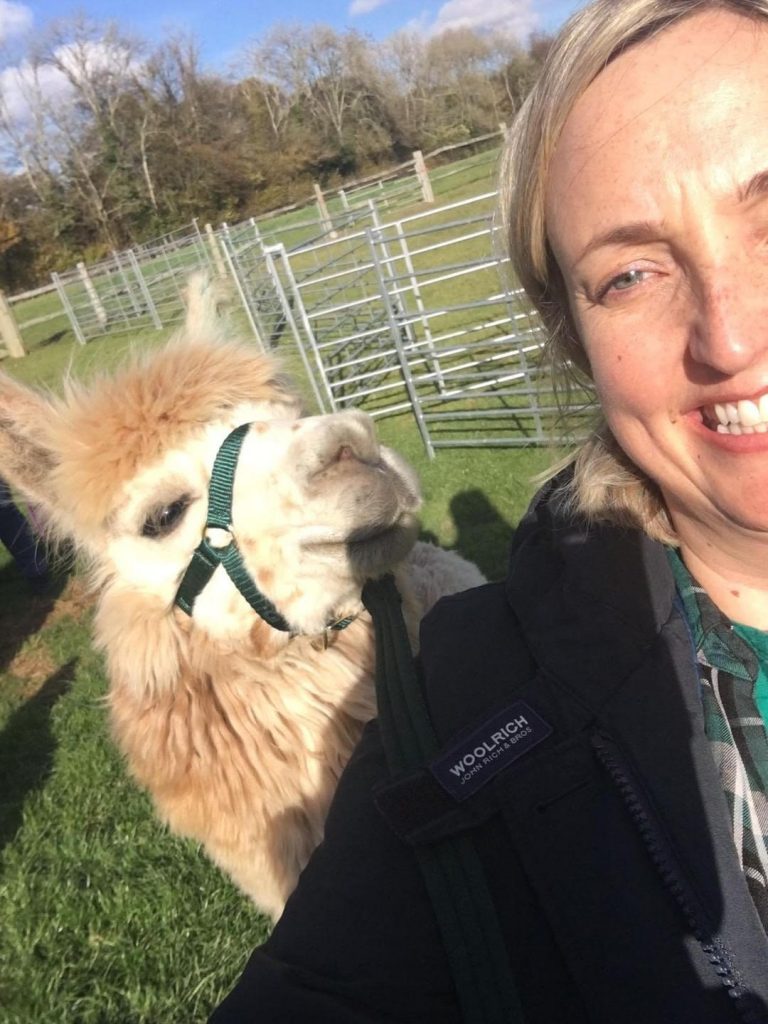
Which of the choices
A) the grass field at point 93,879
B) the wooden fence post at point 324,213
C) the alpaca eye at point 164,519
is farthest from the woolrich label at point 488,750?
the wooden fence post at point 324,213

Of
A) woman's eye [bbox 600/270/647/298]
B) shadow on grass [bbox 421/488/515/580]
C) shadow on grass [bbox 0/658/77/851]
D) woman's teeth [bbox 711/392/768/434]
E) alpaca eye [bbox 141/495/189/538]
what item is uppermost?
woman's eye [bbox 600/270/647/298]

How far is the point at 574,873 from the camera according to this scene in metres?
0.85

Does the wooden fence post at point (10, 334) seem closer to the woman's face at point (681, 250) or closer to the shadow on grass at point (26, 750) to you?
the shadow on grass at point (26, 750)

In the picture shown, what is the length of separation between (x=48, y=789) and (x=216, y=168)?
40.7m

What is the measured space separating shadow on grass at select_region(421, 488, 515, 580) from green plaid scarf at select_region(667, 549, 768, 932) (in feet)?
10.7

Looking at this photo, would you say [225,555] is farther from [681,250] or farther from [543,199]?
[681,250]

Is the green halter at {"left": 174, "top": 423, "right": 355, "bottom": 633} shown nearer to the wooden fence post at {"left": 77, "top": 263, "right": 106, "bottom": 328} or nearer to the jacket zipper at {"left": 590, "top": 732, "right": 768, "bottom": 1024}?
the jacket zipper at {"left": 590, "top": 732, "right": 768, "bottom": 1024}

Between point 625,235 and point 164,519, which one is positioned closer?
point 625,235

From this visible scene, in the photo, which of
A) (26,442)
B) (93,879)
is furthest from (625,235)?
(93,879)

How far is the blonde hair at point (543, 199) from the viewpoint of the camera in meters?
1.05

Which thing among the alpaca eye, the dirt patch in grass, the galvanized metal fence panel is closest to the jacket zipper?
the galvanized metal fence panel

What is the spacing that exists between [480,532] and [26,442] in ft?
11.3

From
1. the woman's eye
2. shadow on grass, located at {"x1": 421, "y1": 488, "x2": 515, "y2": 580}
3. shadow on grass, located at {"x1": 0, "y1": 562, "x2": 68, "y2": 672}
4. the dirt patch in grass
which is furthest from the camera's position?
shadow on grass, located at {"x1": 0, "y1": 562, "x2": 68, "y2": 672}

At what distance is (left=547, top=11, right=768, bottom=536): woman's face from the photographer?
0.93m
